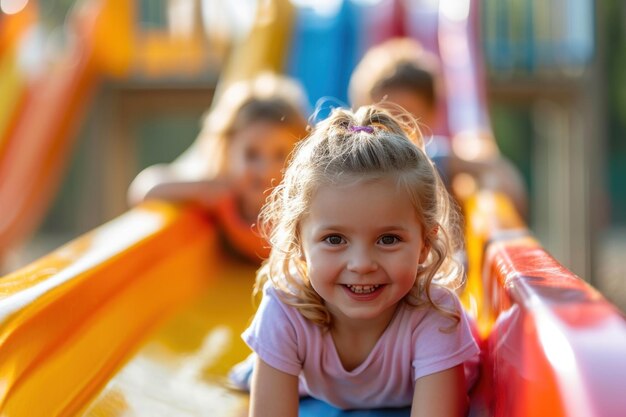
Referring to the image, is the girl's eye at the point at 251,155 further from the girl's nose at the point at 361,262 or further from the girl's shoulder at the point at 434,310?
the girl's nose at the point at 361,262

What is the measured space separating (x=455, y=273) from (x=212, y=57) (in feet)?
12.8

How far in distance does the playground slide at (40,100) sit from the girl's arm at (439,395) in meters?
3.00

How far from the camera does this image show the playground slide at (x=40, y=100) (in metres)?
4.35

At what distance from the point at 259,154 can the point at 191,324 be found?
2.29 feet

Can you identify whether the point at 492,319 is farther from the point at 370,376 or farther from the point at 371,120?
the point at 371,120

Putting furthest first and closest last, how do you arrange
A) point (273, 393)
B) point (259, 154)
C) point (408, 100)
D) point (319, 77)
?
1. point (319, 77)
2. point (408, 100)
3. point (259, 154)
4. point (273, 393)

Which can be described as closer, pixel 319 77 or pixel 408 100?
pixel 408 100

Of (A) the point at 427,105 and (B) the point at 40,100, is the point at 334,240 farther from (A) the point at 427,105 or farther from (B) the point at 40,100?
(B) the point at 40,100

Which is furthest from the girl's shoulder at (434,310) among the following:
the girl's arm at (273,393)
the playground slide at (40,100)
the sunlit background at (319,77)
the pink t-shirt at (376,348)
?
the playground slide at (40,100)

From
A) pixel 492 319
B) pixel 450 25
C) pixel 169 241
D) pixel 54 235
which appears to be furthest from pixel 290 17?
pixel 54 235

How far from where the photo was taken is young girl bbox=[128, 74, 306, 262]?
2945 millimetres

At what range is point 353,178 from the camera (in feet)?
4.74

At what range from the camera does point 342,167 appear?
4.78 ft

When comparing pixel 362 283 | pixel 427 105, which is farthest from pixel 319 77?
pixel 362 283
